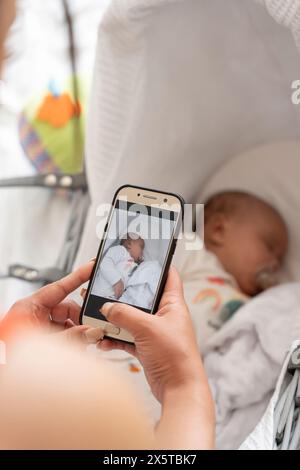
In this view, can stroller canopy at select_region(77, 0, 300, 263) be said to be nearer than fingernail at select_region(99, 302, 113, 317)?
No

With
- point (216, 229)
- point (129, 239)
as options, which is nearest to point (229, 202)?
point (216, 229)

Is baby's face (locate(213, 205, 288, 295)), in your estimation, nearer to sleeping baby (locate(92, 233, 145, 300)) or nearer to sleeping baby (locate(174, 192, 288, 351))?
sleeping baby (locate(174, 192, 288, 351))

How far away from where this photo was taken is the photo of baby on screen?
67cm

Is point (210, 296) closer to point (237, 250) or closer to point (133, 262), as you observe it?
point (237, 250)

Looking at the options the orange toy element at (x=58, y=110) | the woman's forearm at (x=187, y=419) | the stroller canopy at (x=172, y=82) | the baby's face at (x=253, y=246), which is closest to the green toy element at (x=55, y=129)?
the orange toy element at (x=58, y=110)

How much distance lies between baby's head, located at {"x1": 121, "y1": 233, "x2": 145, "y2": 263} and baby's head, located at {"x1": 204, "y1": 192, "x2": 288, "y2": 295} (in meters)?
0.44

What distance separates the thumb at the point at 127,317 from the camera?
64 centimetres

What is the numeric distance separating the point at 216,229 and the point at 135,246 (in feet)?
1.52

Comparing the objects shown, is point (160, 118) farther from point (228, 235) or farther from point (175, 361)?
point (175, 361)

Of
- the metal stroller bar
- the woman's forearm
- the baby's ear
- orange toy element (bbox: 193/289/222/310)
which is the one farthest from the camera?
the baby's ear

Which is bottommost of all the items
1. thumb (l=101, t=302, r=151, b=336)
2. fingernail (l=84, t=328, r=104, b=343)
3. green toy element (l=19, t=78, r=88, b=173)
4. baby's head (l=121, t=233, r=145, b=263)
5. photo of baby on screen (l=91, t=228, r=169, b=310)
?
fingernail (l=84, t=328, r=104, b=343)

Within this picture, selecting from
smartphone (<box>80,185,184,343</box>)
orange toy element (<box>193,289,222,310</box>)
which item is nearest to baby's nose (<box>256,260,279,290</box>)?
orange toy element (<box>193,289,222,310</box>)

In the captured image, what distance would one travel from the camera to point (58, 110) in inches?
47.6
